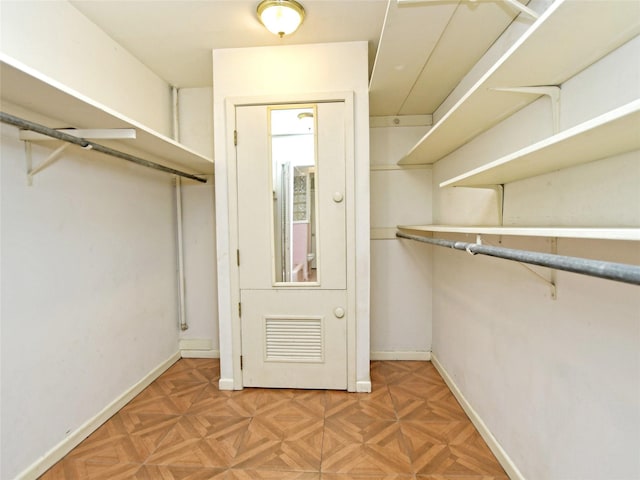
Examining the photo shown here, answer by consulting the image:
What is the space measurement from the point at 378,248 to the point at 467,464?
161 cm

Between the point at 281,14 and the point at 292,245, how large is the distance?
56.8 inches

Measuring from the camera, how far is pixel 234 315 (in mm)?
2229

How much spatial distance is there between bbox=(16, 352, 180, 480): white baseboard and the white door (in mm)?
768

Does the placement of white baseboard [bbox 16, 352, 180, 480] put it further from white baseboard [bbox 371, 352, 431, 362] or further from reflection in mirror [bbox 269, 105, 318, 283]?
white baseboard [bbox 371, 352, 431, 362]

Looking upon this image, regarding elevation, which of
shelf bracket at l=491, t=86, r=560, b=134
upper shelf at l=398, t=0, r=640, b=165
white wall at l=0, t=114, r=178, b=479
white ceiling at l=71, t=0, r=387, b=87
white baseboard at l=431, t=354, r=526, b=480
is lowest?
white baseboard at l=431, t=354, r=526, b=480

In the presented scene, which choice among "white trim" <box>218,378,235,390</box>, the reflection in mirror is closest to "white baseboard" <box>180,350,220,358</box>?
"white trim" <box>218,378,235,390</box>

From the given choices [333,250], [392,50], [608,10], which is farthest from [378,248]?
[608,10]

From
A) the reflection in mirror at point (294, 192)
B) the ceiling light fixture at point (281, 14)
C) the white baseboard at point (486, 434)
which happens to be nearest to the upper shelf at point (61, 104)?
the reflection in mirror at point (294, 192)

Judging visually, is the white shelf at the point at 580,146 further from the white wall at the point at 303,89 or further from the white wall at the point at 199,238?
the white wall at the point at 199,238

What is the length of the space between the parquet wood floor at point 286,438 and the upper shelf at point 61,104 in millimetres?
1740

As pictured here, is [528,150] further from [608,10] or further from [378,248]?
[378,248]

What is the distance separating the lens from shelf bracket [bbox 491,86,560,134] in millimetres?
1110

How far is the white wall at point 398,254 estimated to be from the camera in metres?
2.66

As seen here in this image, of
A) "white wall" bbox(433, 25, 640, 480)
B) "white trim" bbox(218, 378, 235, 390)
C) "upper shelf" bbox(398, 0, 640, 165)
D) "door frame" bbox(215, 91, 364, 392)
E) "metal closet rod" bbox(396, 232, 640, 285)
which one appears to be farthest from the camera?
"white trim" bbox(218, 378, 235, 390)
